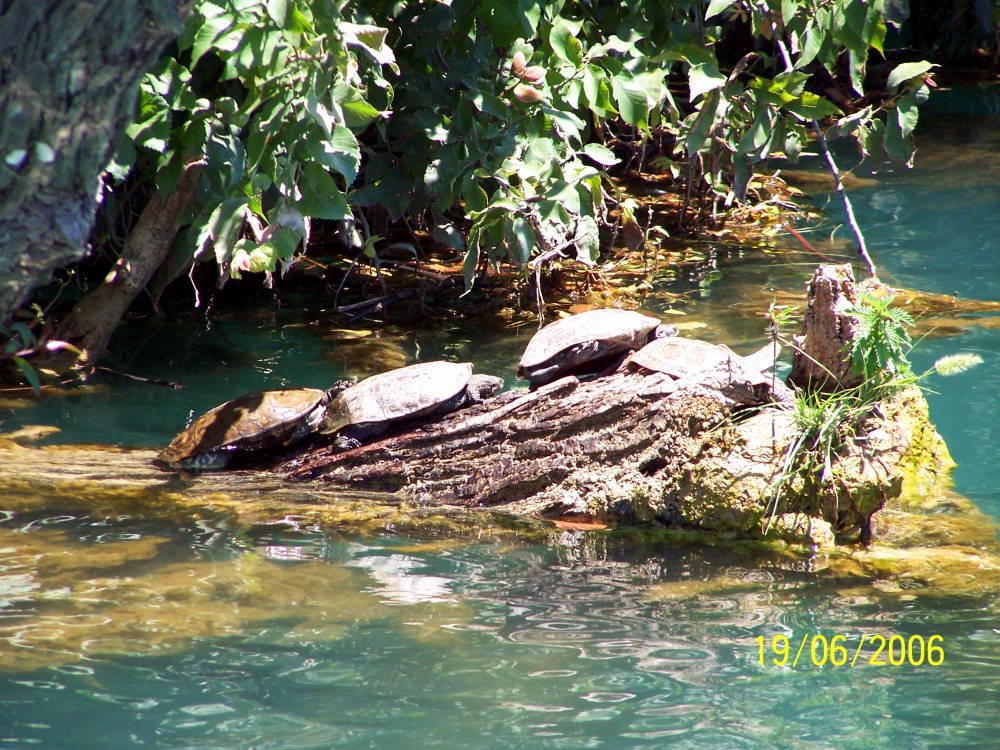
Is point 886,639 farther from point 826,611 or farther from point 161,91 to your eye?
point 161,91

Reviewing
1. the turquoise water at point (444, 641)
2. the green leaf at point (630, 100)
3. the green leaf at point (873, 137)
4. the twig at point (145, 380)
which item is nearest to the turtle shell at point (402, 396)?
the turquoise water at point (444, 641)

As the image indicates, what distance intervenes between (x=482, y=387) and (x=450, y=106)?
2316mm

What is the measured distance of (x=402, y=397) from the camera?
4.26 metres

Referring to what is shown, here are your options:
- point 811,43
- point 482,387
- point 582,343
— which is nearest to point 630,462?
point 582,343

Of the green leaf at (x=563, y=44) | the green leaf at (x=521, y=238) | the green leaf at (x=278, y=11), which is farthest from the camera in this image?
the green leaf at (x=521, y=238)

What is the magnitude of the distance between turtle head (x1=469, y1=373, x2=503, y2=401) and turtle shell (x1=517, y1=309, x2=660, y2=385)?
156 millimetres

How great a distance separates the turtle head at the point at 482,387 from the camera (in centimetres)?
442

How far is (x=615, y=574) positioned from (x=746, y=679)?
2.62ft

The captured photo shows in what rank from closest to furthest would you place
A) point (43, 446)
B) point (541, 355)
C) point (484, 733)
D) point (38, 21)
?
point (38, 21) < point (484, 733) < point (541, 355) < point (43, 446)

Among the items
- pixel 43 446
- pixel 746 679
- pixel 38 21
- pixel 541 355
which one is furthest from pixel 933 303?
pixel 38 21

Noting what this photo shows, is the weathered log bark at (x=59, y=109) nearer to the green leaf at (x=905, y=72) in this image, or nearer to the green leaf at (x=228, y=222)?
the green leaf at (x=228, y=222)

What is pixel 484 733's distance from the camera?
2482 mm

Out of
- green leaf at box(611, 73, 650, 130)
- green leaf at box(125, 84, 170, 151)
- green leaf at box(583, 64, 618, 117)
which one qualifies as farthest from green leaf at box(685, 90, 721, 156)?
green leaf at box(125, 84, 170, 151)

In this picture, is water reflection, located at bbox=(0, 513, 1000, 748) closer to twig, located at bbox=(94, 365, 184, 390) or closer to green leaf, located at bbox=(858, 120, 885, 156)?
twig, located at bbox=(94, 365, 184, 390)
